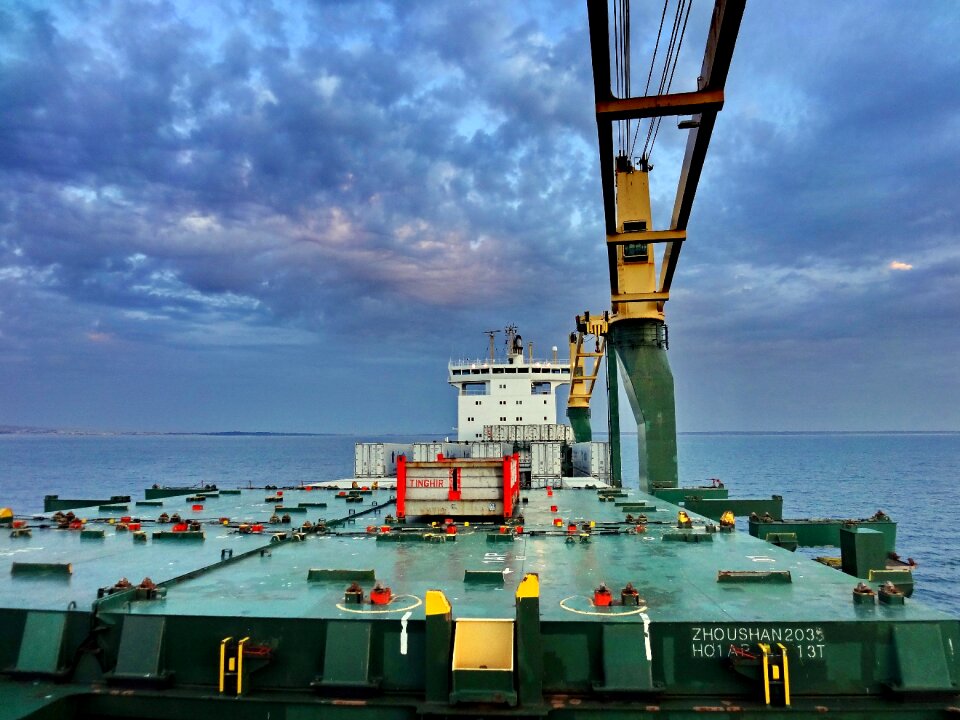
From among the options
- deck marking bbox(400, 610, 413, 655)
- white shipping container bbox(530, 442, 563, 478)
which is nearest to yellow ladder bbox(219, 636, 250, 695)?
deck marking bbox(400, 610, 413, 655)

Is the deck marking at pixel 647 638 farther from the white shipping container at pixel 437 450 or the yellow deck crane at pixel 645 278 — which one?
the white shipping container at pixel 437 450

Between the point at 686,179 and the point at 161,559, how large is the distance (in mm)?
21516

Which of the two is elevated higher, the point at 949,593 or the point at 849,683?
the point at 849,683

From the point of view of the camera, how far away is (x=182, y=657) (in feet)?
31.3

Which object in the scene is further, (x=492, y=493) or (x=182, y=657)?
(x=492, y=493)

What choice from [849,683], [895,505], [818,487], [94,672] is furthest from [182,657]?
[818,487]

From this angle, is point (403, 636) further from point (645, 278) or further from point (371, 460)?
point (371, 460)

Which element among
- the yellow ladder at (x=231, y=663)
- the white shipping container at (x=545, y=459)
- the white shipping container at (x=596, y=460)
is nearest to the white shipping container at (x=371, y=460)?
the white shipping container at (x=545, y=459)

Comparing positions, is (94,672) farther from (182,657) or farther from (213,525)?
(213,525)

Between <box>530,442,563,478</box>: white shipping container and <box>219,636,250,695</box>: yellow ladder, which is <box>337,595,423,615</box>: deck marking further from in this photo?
<box>530,442,563,478</box>: white shipping container

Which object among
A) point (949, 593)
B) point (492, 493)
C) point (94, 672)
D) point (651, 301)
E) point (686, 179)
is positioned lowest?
point (949, 593)

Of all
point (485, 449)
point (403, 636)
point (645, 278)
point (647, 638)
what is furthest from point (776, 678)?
point (485, 449)

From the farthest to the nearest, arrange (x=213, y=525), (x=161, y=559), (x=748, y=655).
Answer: (x=213, y=525) < (x=161, y=559) < (x=748, y=655)

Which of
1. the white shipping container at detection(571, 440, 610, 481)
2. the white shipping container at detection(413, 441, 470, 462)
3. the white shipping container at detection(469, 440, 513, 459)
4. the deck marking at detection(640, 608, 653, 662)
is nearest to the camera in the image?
the deck marking at detection(640, 608, 653, 662)
